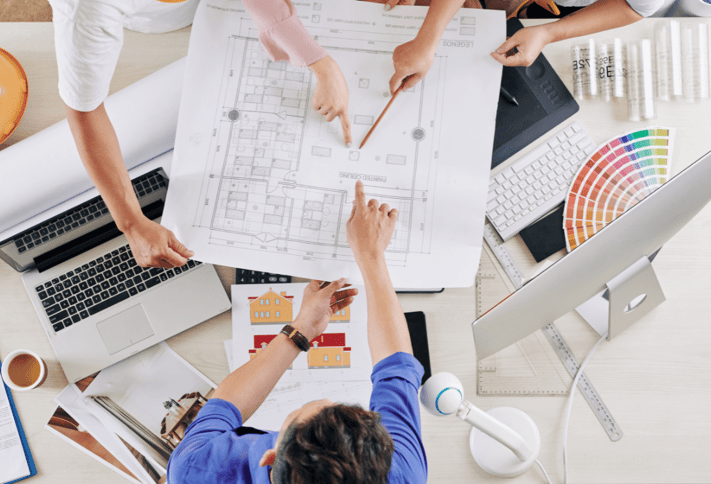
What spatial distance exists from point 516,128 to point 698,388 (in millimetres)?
629

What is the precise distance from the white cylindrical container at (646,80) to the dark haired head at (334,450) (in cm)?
85

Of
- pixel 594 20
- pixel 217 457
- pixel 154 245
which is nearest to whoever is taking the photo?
pixel 217 457

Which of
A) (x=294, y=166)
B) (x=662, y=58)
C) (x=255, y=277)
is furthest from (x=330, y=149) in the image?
(x=662, y=58)

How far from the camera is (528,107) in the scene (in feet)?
3.16

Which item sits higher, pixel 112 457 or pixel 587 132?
pixel 587 132

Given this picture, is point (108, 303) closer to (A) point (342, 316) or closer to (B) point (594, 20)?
(A) point (342, 316)

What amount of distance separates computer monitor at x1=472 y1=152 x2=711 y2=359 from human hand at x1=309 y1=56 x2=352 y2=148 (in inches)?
17.1

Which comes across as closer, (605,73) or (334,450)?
(334,450)

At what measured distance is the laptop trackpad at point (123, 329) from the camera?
913 mm

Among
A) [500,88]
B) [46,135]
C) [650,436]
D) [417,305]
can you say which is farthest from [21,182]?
[650,436]

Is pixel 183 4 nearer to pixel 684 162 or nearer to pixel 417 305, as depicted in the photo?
pixel 417 305

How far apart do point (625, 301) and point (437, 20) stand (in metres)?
0.62

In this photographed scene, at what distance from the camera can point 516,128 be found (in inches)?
37.8

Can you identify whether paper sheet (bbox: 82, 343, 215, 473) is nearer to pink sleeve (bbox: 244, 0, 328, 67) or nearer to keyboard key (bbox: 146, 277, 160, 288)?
keyboard key (bbox: 146, 277, 160, 288)
